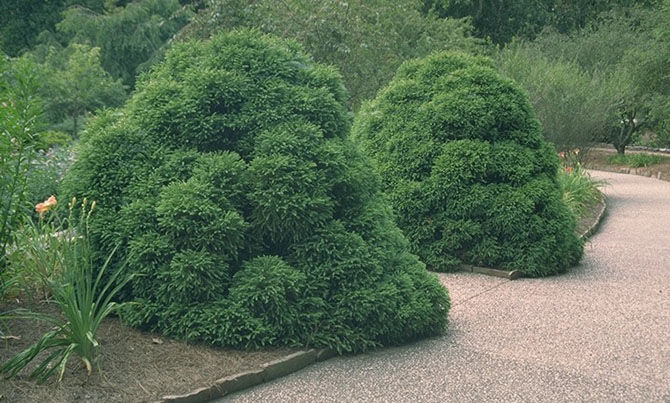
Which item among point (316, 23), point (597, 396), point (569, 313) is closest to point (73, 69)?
point (316, 23)

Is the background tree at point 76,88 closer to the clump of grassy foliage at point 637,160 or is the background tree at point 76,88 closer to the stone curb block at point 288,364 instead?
the clump of grassy foliage at point 637,160

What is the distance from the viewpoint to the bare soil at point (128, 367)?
4.17 metres

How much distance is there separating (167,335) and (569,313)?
Answer: 3.45 meters

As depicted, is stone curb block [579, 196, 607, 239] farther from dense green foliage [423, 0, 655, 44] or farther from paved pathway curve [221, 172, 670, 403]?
dense green foliage [423, 0, 655, 44]

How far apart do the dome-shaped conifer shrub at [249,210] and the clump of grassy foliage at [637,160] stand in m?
23.0

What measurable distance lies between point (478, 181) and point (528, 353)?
3.35 metres

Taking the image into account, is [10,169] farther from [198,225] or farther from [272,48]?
[272,48]

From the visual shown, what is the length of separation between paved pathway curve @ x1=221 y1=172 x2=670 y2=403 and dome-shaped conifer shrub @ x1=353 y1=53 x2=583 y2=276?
354mm

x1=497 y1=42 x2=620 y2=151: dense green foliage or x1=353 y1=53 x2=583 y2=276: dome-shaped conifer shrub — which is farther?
x1=497 y1=42 x2=620 y2=151: dense green foliage

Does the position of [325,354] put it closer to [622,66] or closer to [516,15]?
[622,66]

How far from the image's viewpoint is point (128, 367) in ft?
15.0

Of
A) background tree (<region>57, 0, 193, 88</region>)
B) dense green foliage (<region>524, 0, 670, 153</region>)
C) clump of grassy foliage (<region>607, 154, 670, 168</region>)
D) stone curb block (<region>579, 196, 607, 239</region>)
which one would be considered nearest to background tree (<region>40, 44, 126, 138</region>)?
background tree (<region>57, 0, 193, 88</region>)

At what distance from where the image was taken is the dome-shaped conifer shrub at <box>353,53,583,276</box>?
8.44 meters

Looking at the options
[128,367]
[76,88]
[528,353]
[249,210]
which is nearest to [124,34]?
[76,88]
